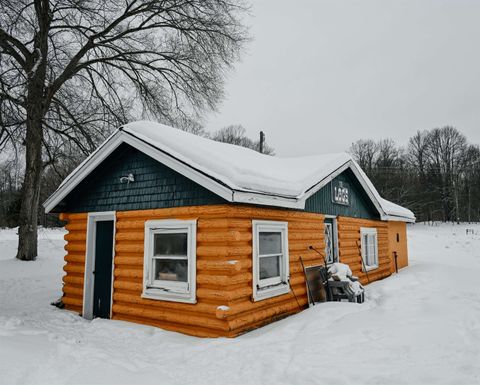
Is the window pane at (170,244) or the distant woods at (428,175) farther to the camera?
the distant woods at (428,175)

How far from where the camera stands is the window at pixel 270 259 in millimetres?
7043

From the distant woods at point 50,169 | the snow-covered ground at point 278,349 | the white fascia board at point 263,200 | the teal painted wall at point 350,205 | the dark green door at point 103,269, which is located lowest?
the snow-covered ground at point 278,349

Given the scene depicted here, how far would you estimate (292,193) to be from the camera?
7.51 meters

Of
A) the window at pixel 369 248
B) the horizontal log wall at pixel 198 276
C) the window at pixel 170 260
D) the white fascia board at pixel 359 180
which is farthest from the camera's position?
the window at pixel 369 248

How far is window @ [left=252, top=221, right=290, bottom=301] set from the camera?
23.1 ft

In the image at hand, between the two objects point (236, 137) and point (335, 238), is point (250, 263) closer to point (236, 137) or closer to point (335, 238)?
point (335, 238)

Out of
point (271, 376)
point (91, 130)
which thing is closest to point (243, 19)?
point (91, 130)

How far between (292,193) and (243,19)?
41.2 ft

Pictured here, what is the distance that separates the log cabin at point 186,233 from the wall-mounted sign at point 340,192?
62cm

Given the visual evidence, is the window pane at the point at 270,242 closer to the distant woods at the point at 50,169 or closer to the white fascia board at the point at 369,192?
the white fascia board at the point at 369,192

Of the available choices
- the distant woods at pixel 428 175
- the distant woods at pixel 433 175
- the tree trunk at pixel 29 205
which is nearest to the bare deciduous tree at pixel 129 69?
the tree trunk at pixel 29 205

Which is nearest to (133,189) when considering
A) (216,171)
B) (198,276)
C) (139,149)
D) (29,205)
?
(139,149)

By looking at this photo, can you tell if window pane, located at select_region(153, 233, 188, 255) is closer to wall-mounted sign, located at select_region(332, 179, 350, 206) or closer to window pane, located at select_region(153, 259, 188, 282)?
window pane, located at select_region(153, 259, 188, 282)

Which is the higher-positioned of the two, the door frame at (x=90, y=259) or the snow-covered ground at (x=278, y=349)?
the door frame at (x=90, y=259)
